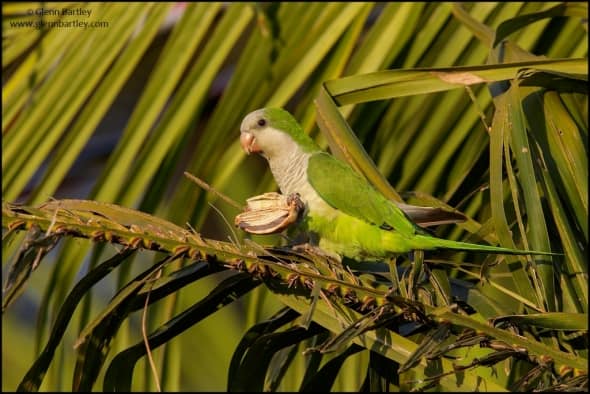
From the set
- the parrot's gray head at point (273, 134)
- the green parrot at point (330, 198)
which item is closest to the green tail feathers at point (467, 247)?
the green parrot at point (330, 198)

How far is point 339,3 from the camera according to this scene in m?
2.16

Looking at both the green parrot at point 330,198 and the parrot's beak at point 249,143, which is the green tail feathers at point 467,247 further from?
the parrot's beak at point 249,143

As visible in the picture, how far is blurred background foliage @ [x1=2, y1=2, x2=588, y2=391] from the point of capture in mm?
1402

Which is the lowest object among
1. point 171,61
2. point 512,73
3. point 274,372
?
point 274,372

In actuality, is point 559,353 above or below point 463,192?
below

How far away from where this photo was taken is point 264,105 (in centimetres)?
200

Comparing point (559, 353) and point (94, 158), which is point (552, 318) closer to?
point (559, 353)

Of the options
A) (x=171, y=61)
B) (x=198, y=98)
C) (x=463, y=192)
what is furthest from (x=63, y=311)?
(x=171, y=61)

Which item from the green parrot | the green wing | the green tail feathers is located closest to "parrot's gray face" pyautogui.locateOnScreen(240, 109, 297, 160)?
the green parrot

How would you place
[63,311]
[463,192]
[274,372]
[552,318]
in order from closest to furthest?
1. [552,318]
2. [63,311]
3. [274,372]
4. [463,192]

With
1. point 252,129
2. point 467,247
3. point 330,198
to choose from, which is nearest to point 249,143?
point 252,129

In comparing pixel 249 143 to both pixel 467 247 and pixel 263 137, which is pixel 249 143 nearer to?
pixel 263 137

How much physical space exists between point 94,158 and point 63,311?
2.33m

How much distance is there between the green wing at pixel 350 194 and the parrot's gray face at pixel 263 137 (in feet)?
0.34
